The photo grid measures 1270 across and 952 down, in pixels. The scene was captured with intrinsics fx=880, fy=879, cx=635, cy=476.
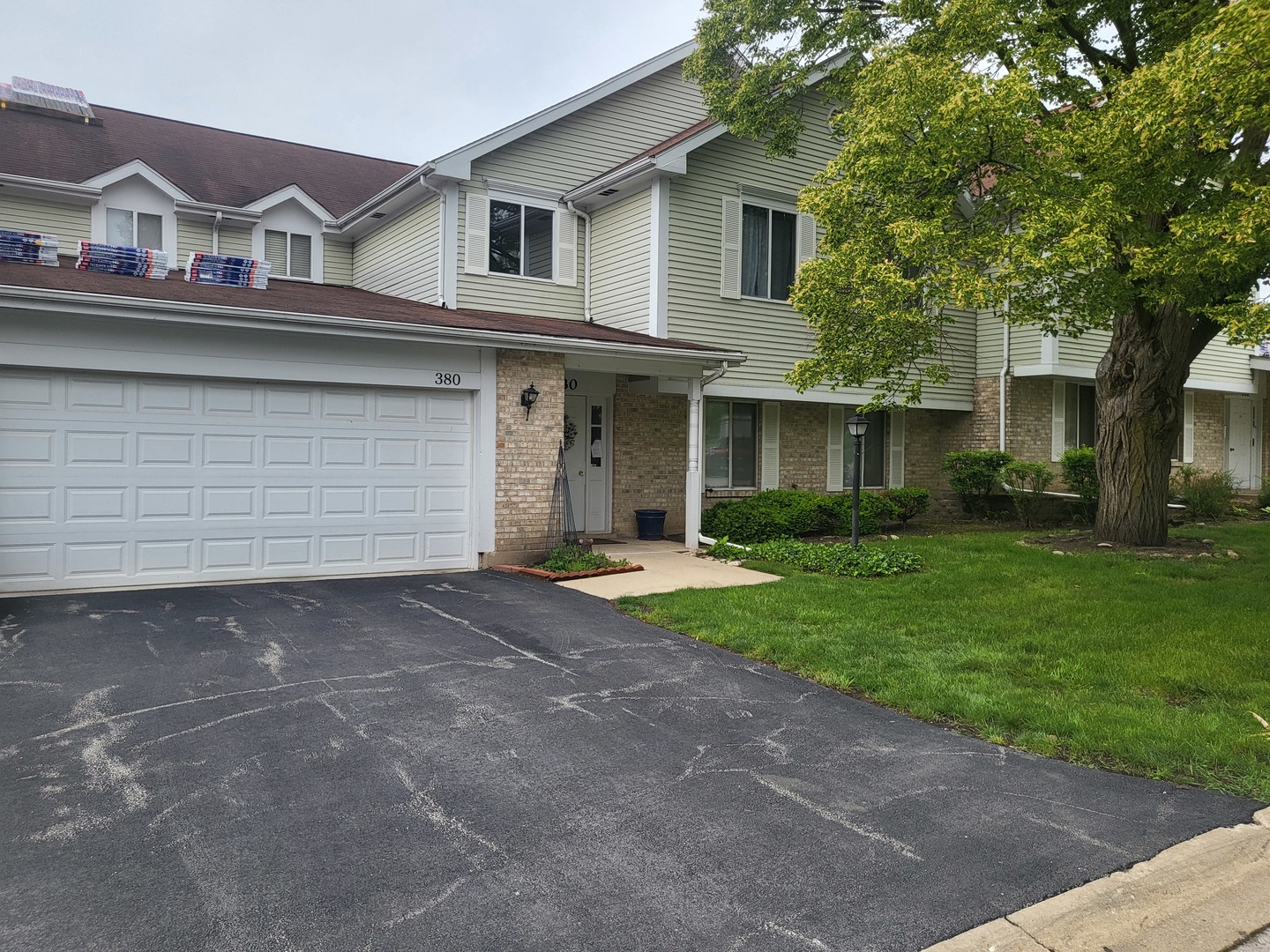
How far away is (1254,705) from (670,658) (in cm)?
408

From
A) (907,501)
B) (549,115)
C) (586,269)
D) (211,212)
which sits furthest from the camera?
(211,212)

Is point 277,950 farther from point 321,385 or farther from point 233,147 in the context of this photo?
point 233,147

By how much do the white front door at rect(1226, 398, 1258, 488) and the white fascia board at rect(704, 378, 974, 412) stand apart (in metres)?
10.4

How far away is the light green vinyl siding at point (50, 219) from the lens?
1582 cm

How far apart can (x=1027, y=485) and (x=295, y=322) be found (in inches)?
540

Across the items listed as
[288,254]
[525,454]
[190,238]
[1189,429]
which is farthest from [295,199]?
[1189,429]

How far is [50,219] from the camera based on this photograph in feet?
52.6

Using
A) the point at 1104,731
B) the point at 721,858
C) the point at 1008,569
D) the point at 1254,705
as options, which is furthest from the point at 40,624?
the point at 1008,569

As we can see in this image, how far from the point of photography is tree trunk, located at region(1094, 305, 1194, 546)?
1254 cm

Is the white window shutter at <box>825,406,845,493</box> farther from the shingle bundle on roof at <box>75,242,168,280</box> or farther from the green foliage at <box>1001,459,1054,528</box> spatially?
the shingle bundle on roof at <box>75,242,168,280</box>

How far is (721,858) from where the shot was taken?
3.79 meters

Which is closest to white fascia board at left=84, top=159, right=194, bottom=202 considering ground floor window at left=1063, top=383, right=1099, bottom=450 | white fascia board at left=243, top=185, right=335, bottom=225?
white fascia board at left=243, top=185, right=335, bottom=225

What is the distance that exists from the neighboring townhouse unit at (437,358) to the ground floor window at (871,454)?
7cm

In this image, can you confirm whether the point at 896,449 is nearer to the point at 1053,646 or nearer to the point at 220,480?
the point at 1053,646
